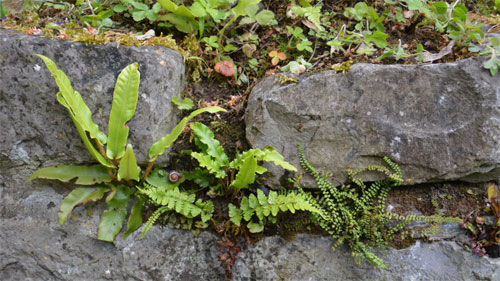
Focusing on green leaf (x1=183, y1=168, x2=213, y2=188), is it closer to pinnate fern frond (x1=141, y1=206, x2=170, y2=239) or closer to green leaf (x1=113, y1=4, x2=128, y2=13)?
pinnate fern frond (x1=141, y1=206, x2=170, y2=239)

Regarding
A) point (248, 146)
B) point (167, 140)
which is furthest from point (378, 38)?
point (167, 140)

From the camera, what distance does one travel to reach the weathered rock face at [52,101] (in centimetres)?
296

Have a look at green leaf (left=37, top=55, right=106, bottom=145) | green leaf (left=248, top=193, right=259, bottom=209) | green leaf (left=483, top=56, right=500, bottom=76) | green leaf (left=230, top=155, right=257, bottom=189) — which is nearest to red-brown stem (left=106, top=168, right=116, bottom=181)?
green leaf (left=37, top=55, right=106, bottom=145)

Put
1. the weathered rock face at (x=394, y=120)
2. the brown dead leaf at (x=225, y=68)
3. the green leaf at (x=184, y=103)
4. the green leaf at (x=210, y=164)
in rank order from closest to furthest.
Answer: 1. the green leaf at (x=210, y=164)
2. the weathered rock face at (x=394, y=120)
3. the green leaf at (x=184, y=103)
4. the brown dead leaf at (x=225, y=68)

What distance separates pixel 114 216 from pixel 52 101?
1100 millimetres

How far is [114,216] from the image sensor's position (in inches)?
116

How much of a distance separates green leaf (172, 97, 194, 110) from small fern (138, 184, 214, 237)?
76cm

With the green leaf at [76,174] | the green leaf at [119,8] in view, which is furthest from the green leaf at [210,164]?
the green leaf at [119,8]

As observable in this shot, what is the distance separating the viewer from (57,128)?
299cm

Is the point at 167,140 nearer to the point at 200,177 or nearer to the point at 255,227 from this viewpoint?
the point at 200,177

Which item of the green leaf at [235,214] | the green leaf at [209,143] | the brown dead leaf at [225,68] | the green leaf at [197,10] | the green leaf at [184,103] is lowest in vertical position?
the green leaf at [235,214]

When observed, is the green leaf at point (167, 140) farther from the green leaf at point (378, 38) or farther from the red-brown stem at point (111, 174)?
the green leaf at point (378, 38)

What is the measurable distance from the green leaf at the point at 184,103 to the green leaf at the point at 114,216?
86 cm

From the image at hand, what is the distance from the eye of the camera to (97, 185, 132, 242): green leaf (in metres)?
2.90
